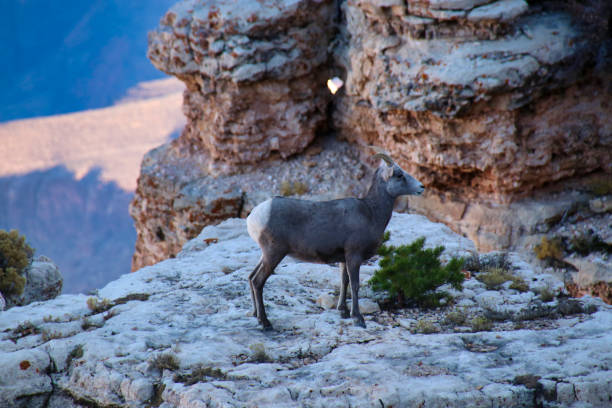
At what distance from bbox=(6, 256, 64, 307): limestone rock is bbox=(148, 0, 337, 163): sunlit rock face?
8.78 meters

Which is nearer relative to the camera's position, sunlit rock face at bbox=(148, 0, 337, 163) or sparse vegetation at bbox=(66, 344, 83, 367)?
sparse vegetation at bbox=(66, 344, 83, 367)

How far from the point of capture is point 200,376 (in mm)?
5559

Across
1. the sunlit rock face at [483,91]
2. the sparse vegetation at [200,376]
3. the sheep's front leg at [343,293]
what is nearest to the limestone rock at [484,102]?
the sunlit rock face at [483,91]

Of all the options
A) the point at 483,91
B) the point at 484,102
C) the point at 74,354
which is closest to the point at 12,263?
the point at 74,354

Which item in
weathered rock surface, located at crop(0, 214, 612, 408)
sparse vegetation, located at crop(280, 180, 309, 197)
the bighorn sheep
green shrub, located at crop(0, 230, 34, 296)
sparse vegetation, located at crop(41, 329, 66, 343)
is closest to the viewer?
weathered rock surface, located at crop(0, 214, 612, 408)

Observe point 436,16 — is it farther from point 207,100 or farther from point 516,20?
point 207,100

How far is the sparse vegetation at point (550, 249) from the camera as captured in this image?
15505 mm

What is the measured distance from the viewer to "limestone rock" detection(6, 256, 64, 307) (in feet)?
35.1

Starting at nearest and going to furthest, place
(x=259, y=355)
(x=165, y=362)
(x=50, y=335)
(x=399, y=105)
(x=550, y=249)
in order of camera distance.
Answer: (x=165, y=362)
(x=259, y=355)
(x=50, y=335)
(x=550, y=249)
(x=399, y=105)

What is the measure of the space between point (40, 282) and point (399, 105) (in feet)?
33.2

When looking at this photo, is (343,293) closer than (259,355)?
No

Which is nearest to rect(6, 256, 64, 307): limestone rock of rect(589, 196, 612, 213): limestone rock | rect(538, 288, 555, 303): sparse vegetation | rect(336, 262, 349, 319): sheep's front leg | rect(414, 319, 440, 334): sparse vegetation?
rect(336, 262, 349, 319): sheep's front leg

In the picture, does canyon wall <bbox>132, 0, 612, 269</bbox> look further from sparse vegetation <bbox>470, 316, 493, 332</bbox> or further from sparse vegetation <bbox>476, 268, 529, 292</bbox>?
sparse vegetation <bbox>470, 316, 493, 332</bbox>

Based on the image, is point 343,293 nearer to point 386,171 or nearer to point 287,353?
point 287,353
